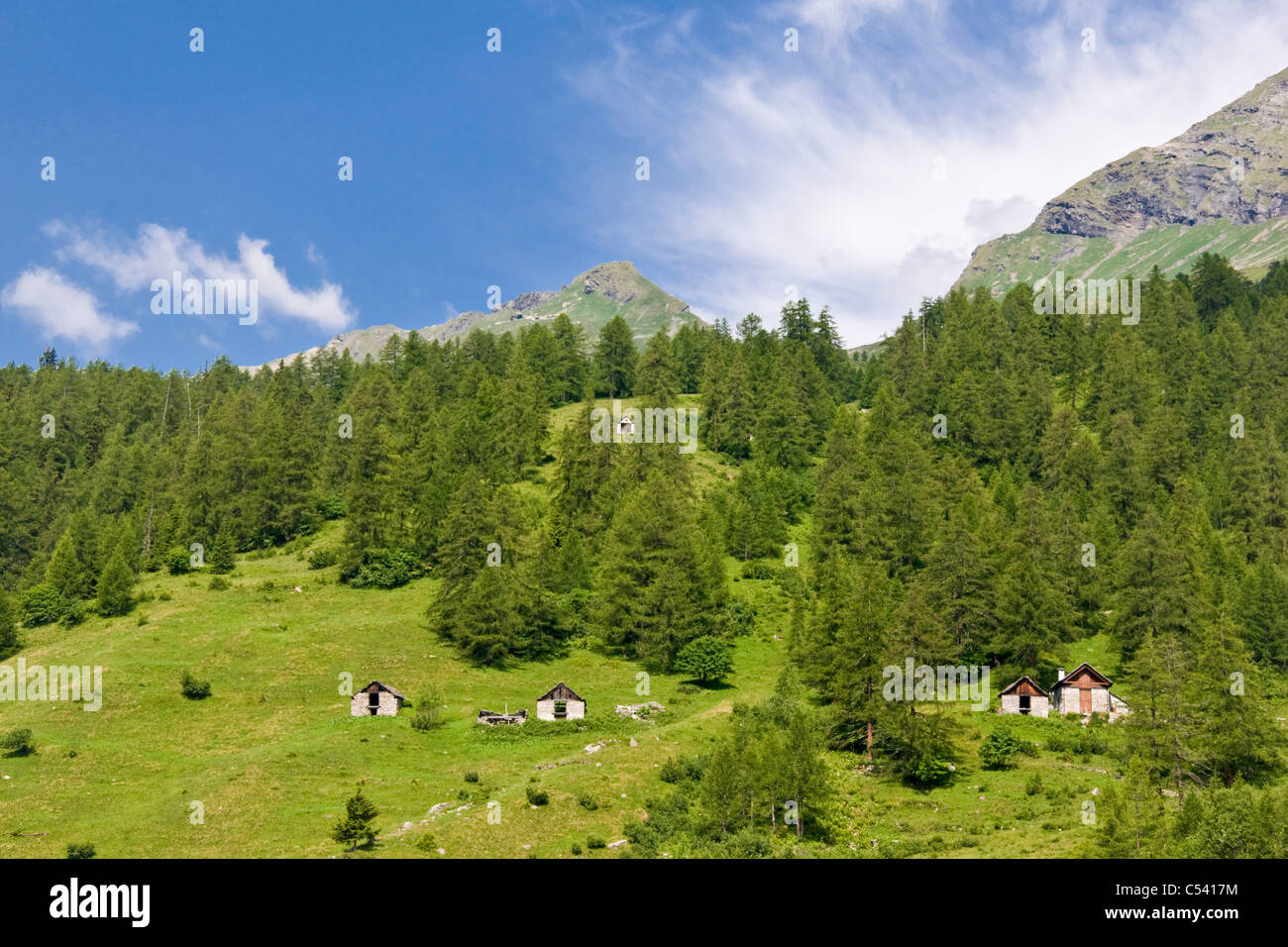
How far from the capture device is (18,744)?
53688 mm

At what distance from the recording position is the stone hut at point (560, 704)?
6278 cm

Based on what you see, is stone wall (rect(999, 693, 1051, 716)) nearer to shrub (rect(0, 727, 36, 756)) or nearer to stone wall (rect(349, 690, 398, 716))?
stone wall (rect(349, 690, 398, 716))

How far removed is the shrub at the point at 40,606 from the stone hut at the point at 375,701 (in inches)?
1585

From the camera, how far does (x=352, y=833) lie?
3947 centimetres

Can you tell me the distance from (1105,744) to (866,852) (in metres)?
26.1

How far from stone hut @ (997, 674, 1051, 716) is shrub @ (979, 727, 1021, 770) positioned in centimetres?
894

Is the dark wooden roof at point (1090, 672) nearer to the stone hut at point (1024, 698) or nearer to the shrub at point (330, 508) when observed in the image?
the stone hut at point (1024, 698)

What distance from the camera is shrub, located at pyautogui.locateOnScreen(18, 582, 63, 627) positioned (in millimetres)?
82625

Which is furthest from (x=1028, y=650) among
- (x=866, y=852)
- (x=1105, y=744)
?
(x=866, y=852)

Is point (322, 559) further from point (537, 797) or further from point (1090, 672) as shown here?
point (1090, 672)

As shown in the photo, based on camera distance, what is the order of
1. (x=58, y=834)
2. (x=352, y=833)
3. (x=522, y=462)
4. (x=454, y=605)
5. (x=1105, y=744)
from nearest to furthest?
(x=352, y=833) → (x=58, y=834) → (x=1105, y=744) → (x=454, y=605) → (x=522, y=462)

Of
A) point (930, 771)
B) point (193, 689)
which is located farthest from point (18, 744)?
point (930, 771)
